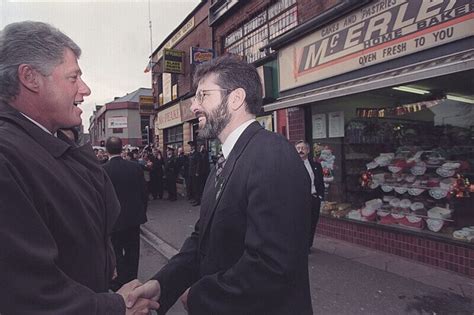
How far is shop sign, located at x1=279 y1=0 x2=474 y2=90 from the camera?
428cm

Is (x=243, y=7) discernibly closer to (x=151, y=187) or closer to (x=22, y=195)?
(x=151, y=187)

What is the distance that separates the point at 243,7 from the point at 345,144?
5856 millimetres

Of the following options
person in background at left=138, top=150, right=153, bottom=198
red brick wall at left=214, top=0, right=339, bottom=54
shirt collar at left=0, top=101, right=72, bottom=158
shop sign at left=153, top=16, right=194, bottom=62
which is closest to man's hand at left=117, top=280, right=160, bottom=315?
shirt collar at left=0, top=101, right=72, bottom=158

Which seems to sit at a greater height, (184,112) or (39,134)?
(184,112)

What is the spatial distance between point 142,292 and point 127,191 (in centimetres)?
338

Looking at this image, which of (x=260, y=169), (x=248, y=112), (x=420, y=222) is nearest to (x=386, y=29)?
(x=420, y=222)

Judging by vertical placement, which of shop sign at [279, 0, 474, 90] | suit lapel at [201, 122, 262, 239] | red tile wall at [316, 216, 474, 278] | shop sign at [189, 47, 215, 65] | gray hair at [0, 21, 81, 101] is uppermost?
shop sign at [189, 47, 215, 65]

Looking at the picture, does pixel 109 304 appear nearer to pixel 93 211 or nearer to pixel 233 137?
pixel 93 211

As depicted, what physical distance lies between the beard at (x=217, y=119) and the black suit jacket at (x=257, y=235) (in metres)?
0.22

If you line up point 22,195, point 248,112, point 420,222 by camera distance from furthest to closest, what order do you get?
point 420,222
point 248,112
point 22,195

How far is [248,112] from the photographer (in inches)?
70.2

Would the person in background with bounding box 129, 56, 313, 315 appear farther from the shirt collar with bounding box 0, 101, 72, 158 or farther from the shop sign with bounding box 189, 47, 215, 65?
the shop sign with bounding box 189, 47, 215, 65

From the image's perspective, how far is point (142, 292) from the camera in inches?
59.6

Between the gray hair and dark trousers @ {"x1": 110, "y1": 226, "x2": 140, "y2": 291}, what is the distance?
3.63 meters
